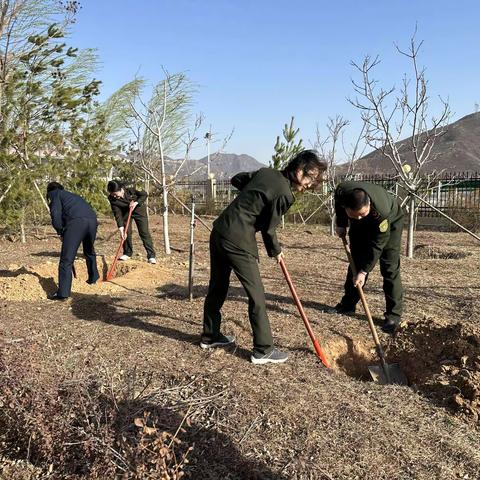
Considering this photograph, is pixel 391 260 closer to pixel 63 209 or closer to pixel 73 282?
pixel 63 209

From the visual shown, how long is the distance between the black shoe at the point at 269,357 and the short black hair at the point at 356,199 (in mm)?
1274

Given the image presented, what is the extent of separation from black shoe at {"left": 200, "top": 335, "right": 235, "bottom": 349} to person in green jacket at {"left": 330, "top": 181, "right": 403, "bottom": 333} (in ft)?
3.81

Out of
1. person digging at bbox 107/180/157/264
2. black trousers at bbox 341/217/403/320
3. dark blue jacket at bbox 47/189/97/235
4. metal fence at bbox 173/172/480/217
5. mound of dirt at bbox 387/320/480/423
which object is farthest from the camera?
metal fence at bbox 173/172/480/217

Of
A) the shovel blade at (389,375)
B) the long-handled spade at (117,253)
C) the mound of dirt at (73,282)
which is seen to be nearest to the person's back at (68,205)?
the mound of dirt at (73,282)

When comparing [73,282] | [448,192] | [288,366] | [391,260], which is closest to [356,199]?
[391,260]

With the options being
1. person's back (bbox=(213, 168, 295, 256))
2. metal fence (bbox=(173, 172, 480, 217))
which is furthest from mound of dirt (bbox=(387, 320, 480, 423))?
metal fence (bbox=(173, 172, 480, 217))

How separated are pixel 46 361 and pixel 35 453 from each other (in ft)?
2.51

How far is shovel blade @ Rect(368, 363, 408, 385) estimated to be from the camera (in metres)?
4.04

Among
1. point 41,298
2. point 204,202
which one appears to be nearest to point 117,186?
point 41,298

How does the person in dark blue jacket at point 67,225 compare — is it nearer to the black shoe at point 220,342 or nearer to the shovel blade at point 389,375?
the black shoe at point 220,342

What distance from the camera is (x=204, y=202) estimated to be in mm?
20469

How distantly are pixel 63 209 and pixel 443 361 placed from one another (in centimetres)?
441

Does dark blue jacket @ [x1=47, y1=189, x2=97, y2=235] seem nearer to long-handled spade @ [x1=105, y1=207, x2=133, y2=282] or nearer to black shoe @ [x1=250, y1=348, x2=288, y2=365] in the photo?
long-handled spade @ [x1=105, y1=207, x2=133, y2=282]

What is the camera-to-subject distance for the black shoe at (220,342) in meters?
4.05
